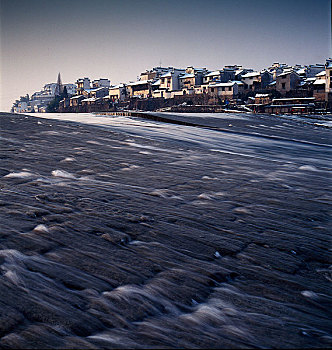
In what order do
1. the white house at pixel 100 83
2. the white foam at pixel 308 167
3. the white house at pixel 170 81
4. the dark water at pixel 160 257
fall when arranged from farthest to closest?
the white house at pixel 100 83, the white house at pixel 170 81, the white foam at pixel 308 167, the dark water at pixel 160 257

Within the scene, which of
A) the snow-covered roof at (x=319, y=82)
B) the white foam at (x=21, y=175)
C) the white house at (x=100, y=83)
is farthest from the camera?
the white house at (x=100, y=83)

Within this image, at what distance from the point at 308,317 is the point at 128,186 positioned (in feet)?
6.55

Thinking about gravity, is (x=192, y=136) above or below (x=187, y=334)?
above

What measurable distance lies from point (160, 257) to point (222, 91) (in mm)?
52594

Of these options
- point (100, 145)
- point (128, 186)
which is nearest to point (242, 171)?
point (128, 186)

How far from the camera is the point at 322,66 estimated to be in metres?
58.3

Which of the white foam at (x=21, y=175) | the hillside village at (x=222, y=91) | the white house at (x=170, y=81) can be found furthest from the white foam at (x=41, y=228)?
the white house at (x=170, y=81)

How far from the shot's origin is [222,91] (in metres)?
52.2

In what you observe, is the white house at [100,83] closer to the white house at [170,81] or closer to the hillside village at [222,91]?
the hillside village at [222,91]

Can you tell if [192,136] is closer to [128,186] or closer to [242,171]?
[242,171]

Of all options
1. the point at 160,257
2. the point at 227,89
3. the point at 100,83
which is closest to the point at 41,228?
the point at 160,257

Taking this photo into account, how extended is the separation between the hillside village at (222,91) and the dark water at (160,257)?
33620mm

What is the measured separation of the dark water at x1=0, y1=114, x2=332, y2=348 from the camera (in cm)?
139

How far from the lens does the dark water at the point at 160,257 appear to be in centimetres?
139
